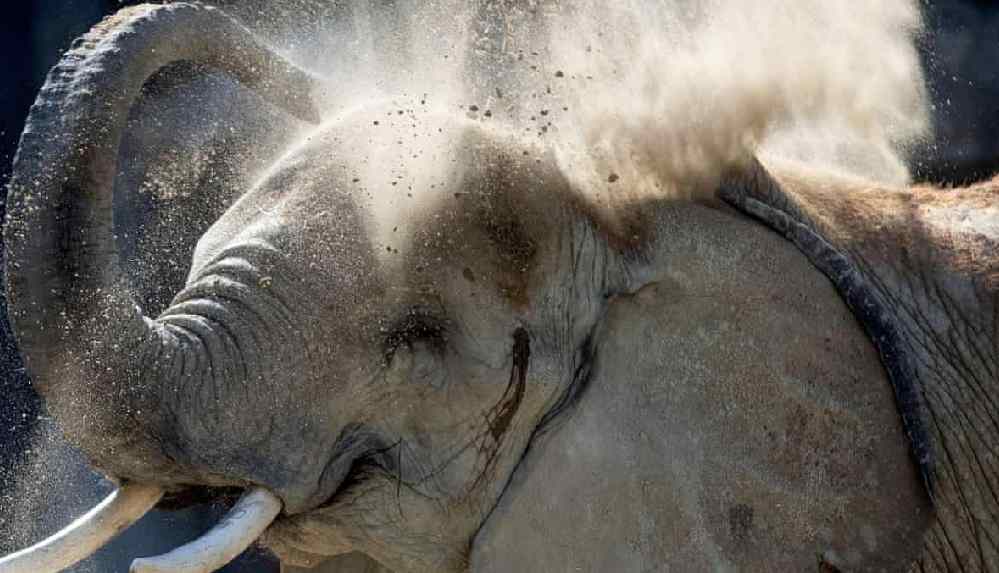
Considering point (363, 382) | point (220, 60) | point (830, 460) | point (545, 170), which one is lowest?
point (830, 460)

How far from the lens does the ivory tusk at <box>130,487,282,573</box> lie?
2.95m

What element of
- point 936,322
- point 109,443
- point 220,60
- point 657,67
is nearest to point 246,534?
point 109,443

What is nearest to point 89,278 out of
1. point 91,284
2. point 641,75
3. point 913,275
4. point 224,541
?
point 91,284

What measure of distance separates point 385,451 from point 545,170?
749 mm

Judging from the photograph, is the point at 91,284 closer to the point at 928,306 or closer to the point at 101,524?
the point at 101,524

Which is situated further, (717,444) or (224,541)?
(717,444)

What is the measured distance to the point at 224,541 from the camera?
10.1ft

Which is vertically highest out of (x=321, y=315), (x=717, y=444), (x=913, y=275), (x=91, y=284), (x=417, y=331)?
(x=91, y=284)

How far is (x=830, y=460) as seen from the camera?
329 centimetres

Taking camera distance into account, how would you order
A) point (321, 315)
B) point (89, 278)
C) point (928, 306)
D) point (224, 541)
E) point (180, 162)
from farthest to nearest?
point (180, 162), point (928, 306), point (321, 315), point (224, 541), point (89, 278)

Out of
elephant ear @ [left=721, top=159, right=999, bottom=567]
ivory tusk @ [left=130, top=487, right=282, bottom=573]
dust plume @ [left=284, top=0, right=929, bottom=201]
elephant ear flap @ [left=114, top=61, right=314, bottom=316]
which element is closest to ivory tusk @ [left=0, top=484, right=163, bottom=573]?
ivory tusk @ [left=130, top=487, right=282, bottom=573]

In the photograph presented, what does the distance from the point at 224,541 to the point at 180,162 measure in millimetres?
1204

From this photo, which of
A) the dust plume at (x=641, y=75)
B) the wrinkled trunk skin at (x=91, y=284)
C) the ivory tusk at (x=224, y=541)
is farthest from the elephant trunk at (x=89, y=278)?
the dust plume at (x=641, y=75)

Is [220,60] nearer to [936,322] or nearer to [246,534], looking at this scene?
[246,534]
